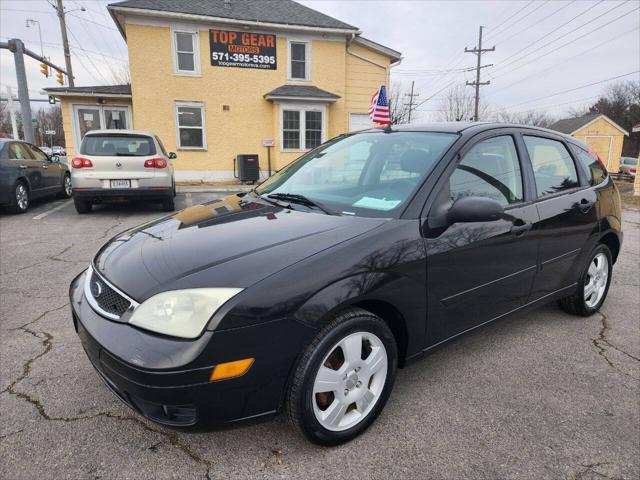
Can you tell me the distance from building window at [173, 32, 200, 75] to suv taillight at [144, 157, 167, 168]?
7.99m

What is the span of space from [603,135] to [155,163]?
39.7m

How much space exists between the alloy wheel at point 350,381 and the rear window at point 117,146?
7327 mm

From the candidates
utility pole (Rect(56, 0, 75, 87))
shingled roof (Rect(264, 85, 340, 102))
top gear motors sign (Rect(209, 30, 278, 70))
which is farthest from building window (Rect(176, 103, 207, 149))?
utility pole (Rect(56, 0, 75, 87))

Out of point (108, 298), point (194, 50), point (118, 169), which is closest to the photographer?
point (108, 298)

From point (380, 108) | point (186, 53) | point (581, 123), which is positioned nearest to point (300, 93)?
point (186, 53)

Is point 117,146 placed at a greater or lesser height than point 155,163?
greater

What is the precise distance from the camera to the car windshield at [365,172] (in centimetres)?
249

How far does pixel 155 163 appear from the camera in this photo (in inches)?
322

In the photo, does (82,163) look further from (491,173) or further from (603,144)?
(603,144)

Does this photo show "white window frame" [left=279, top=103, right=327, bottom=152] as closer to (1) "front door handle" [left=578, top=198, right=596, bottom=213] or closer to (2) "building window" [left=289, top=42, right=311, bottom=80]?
(2) "building window" [left=289, top=42, right=311, bottom=80]

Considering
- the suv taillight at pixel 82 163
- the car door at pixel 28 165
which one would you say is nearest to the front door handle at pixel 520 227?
the suv taillight at pixel 82 163

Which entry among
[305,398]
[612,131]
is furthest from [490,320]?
[612,131]

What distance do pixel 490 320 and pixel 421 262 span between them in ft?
2.94

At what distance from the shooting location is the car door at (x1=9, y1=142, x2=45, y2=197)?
27.4 feet
